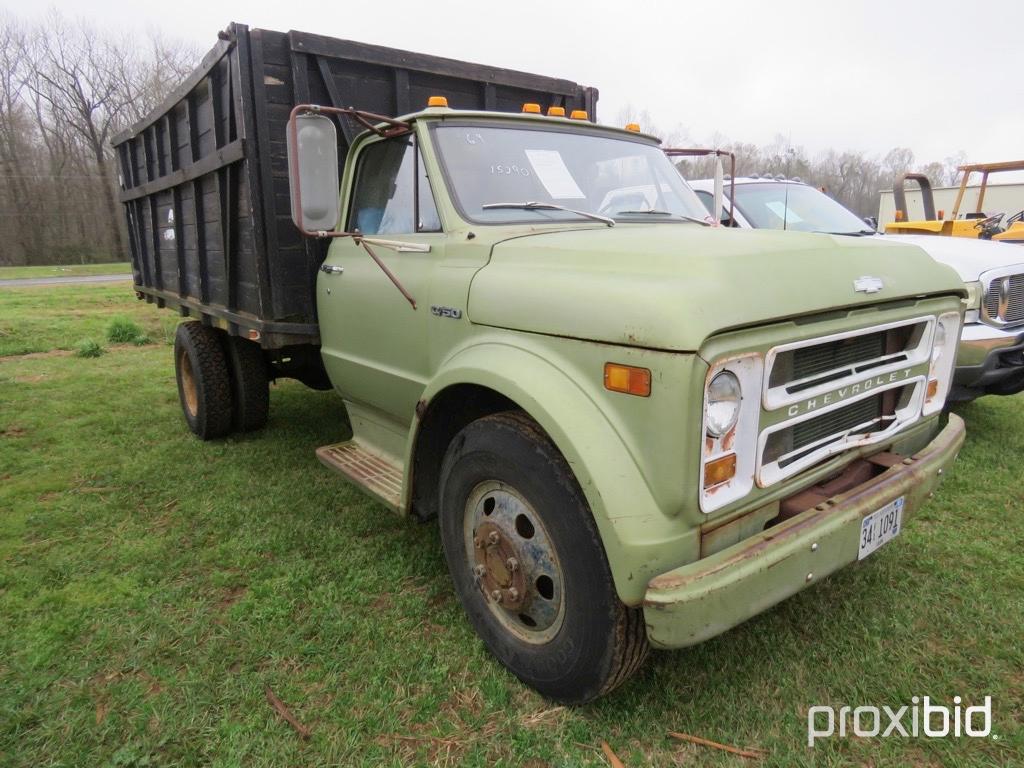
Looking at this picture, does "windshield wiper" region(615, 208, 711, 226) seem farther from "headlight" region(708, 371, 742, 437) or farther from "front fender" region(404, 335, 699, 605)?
"headlight" region(708, 371, 742, 437)

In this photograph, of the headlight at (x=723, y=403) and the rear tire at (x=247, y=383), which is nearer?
the headlight at (x=723, y=403)

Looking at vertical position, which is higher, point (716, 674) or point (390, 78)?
point (390, 78)

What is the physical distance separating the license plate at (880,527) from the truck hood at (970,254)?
117 inches

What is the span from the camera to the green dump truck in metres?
1.87

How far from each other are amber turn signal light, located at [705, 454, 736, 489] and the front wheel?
38cm

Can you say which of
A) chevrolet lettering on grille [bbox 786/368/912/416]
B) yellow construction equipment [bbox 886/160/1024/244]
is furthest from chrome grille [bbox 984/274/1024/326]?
chevrolet lettering on grille [bbox 786/368/912/416]

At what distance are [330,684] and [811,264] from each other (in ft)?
7.54

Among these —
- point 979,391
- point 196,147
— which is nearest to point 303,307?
point 196,147

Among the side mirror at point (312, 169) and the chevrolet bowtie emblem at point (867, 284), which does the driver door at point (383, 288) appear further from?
the chevrolet bowtie emblem at point (867, 284)

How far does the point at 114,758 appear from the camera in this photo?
2.15 meters

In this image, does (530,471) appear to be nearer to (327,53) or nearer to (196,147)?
(327,53)

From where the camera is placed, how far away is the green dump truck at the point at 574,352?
73.6 inches

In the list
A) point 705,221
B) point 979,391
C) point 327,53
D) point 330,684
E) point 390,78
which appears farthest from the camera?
point 979,391

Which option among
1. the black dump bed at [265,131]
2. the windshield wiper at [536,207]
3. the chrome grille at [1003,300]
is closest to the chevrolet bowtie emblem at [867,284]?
the windshield wiper at [536,207]
